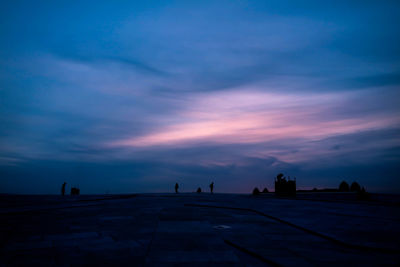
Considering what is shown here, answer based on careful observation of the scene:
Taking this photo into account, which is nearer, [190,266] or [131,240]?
[190,266]

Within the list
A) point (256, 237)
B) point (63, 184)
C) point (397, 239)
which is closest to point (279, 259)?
point (256, 237)

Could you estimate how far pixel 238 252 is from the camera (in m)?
6.06

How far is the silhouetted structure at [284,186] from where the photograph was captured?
33.8 meters

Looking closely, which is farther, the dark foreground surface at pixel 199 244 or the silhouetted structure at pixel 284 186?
the silhouetted structure at pixel 284 186

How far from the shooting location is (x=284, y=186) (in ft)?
114

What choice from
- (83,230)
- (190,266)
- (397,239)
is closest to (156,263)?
(190,266)

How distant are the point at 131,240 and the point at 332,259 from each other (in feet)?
15.7

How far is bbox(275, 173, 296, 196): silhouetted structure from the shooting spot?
33.8m

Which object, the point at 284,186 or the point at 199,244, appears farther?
the point at 284,186

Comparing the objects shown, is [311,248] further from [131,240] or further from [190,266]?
[131,240]

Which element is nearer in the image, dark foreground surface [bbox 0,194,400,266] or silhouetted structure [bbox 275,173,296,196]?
dark foreground surface [bbox 0,194,400,266]

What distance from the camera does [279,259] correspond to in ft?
18.0

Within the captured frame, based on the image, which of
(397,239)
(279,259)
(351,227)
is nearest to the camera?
(279,259)

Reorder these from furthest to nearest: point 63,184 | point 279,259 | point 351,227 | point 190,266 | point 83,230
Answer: point 63,184 < point 351,227 < point 83,230 < point 279,259 < point 190,266
